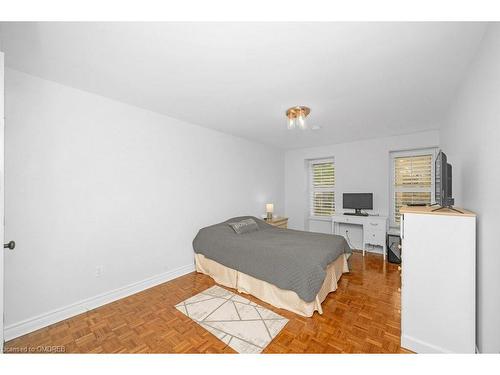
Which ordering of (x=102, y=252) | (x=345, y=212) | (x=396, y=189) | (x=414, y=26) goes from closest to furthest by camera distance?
(x=414, y=26), (x=102, y=252), (x=396, y=189), (x=345, y=212)

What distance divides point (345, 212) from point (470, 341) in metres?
3.29

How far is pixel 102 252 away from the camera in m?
2.36

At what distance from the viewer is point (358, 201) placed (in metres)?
4.37

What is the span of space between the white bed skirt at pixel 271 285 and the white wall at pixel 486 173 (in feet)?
4.01

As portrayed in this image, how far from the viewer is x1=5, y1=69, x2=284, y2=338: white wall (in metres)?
1.87

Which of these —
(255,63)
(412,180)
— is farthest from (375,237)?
(255,63)

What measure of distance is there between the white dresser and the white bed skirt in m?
0.80

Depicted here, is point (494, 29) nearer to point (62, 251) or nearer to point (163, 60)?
point (163, 60)

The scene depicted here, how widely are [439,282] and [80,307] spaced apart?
3406 millimetres

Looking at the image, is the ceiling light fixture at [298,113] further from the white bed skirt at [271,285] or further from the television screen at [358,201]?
the television screen at [358,201]

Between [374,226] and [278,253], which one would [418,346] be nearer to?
[278,253]

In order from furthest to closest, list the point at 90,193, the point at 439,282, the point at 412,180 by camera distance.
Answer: the point at 412,180
the point at 90,193
the point at 439,282

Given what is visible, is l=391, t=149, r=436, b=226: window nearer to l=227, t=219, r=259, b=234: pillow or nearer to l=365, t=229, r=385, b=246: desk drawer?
l=365, t=229, r=385, b=246: desk drawer
